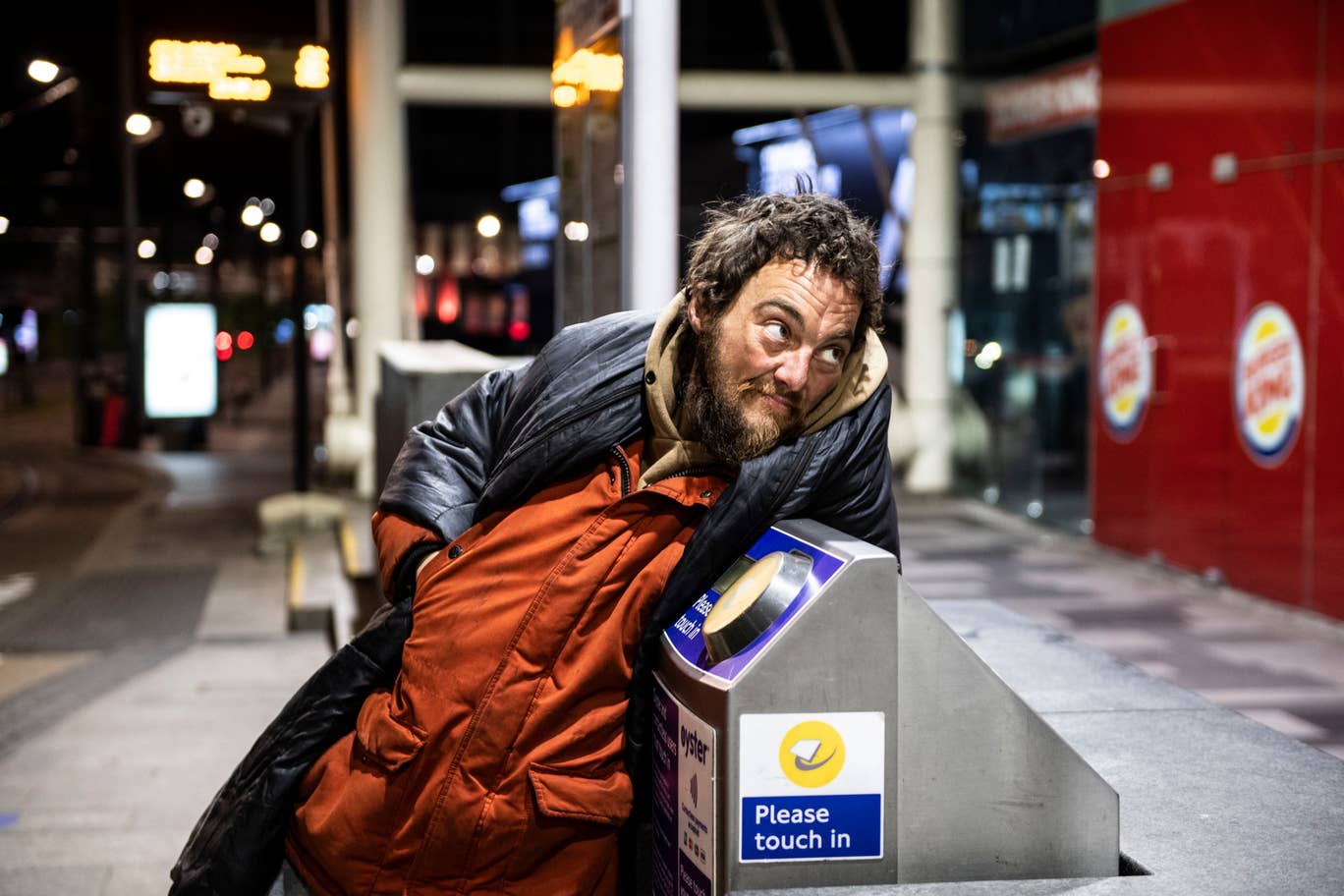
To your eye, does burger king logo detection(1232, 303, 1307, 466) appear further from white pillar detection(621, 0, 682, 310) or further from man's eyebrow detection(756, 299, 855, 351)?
man's eyebrow detection(756, 299, 855, 351)

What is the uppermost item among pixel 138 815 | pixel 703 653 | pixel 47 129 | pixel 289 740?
pixel 47 129

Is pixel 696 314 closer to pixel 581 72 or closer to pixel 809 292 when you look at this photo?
pixel 809 292

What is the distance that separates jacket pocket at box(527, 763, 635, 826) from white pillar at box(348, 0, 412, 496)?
11059mm

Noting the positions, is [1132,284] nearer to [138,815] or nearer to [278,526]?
[278,526]

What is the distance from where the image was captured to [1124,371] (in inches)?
430

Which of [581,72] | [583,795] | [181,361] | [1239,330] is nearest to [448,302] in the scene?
[181,361]

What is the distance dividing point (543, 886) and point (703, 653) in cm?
49

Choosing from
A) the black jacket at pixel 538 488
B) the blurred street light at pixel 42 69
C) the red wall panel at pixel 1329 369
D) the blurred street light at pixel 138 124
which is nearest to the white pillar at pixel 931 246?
the red wall panel at pixel 1329 369

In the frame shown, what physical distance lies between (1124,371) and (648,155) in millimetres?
6613

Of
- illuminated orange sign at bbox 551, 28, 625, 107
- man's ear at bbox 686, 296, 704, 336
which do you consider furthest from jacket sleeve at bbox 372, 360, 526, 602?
illuminated orange sign at bbox 551, 28, 625, 107

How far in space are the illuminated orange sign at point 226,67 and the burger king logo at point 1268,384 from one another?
6.99 meters

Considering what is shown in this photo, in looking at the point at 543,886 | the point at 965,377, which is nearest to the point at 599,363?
the point at 543,886

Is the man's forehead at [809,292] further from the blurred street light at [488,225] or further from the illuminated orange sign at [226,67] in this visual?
the blurred street light at [488,225]

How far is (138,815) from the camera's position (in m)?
5.66
